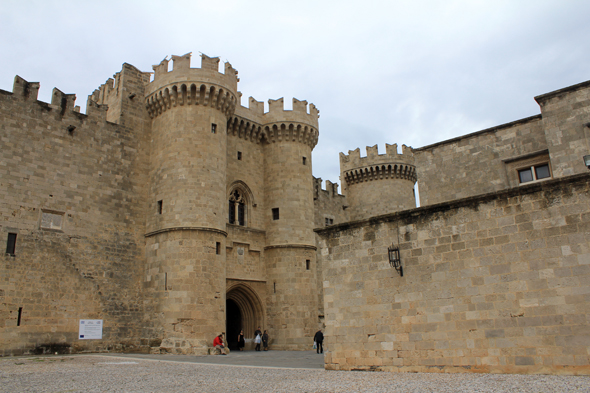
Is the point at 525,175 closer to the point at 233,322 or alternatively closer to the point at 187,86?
the point at 187,86

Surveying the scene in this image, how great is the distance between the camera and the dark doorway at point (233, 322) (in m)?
22.5

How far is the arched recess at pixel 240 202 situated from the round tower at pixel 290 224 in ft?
3.28

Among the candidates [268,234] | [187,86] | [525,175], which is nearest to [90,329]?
[268,234]

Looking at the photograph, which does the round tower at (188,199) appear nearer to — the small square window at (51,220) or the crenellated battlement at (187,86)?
the crenellated battlement at (187,86)

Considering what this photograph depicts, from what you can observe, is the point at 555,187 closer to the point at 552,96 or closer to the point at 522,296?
the point at 522,296

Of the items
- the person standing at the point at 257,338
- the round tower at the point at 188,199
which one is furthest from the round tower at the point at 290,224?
the round tower at the point at 188,199

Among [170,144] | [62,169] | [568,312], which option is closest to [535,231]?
[568,312]

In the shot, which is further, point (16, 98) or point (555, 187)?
point (16, 98)

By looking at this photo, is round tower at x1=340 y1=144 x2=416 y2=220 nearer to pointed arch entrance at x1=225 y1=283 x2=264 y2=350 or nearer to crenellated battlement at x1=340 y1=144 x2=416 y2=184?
crenellated battlement at x1=340 y1=144 x2=416 y2=184

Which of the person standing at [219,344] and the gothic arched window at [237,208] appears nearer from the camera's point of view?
the person standing at [219,344]

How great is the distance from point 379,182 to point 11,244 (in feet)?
68.1

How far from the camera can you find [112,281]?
58.6 feet

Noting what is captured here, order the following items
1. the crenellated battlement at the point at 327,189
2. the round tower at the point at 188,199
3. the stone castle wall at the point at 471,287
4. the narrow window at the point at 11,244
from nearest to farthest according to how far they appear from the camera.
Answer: the stone castle wall at the point at 471,287 → the narrow window at the point at 11,244 → the round tower at the point at 188,199 → the crenellated battlement at the point at 327,189

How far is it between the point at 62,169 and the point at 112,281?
4.56 m
